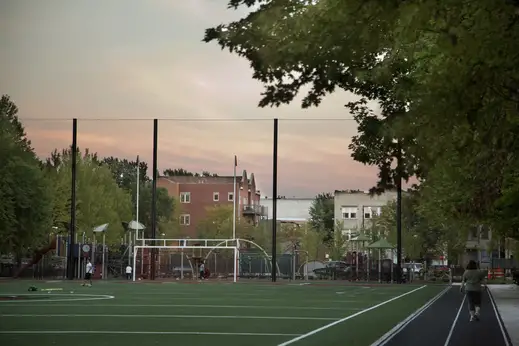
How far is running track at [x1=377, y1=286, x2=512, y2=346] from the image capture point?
19.9 metres

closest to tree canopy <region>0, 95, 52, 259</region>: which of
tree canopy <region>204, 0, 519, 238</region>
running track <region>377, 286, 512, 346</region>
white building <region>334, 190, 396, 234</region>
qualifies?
running track <region>377, 286, 512, 346</region>

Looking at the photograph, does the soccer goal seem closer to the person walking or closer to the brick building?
the person walking

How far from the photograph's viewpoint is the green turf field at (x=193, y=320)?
65.4 ft

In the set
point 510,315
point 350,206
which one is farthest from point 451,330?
point 350,206

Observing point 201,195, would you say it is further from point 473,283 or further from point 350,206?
point 473,283

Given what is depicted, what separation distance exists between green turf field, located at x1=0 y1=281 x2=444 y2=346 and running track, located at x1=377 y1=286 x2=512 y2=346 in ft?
2.27

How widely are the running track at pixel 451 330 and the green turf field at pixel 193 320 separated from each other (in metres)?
0.69

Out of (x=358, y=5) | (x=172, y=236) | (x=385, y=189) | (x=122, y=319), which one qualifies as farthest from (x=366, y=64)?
(x=172, y=236)

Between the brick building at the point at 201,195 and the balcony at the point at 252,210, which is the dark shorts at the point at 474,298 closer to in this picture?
the brick building at the point at 201,195

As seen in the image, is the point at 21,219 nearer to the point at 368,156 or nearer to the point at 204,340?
the point at 204,340

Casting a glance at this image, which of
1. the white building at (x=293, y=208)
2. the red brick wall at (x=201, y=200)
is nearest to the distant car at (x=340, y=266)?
the red brick wall at (x=201, y=200)

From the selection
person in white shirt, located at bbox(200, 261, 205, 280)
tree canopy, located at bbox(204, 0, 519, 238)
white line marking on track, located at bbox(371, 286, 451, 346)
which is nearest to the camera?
tree canopy, located at bbox(204, 0, 519, 238)

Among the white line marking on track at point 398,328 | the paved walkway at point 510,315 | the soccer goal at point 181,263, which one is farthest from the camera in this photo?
the soccer goal at point 181,263

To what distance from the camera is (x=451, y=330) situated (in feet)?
75.8
